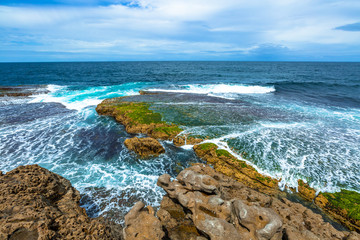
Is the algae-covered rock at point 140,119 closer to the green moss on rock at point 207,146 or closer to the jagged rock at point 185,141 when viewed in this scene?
the jagged rock at point 185,141

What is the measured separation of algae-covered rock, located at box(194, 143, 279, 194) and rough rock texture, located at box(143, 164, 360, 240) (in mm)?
2187

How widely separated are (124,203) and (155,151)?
19.6ft

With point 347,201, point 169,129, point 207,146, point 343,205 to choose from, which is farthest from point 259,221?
point 169,129

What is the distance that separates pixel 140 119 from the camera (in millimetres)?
22109

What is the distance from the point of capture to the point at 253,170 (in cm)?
1342

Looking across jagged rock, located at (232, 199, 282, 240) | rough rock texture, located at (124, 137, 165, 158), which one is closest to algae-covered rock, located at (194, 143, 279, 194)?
rough rock texture, located at (124, 137, 165, 158)

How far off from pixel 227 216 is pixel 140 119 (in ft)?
55.5

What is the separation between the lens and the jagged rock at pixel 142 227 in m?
6.43

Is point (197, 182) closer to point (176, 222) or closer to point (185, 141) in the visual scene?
point (176, 222)

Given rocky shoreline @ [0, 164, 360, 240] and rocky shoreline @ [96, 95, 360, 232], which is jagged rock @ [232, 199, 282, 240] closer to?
rocky shoreline @ [0, 164, 360, 240]

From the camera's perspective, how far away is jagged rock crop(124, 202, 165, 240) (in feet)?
21.1

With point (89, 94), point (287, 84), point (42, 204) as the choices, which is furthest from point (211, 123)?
point (287, 84)

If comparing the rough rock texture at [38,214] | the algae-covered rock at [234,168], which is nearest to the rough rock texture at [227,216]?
the algae-covered rock at [234,168]

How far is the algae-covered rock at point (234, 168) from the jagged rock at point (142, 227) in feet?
26.5
